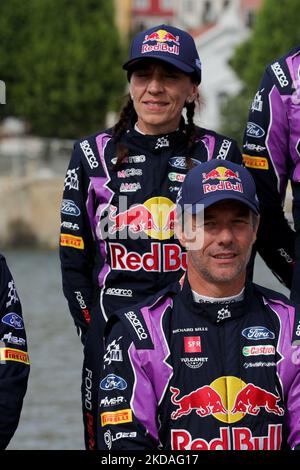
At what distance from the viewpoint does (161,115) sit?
19.5ft

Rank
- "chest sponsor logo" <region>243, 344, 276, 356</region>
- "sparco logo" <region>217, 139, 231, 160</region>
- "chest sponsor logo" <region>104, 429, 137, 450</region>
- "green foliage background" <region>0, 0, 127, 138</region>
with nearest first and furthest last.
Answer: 1. "chest sponsor logo" <region>104, 429, 137, 450</region>
2. "chest sponsor logo" <region>243, 344, 276, 356</region>
3. "sparco logo" <region>217, 139, 231, 160</region>
4. "green foliage background" <region>0, 0, 127, 138</region>

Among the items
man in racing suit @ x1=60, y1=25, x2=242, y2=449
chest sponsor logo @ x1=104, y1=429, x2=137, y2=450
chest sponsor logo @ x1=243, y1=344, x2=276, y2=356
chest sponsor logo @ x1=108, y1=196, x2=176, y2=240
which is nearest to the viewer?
chest sponsor logo @ x1=104, y1=429, x2=137, y2=450

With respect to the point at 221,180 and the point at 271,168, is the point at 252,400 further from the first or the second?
the point at 271,168

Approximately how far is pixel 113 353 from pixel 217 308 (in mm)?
378

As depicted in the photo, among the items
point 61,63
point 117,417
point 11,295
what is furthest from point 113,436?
point 61,63

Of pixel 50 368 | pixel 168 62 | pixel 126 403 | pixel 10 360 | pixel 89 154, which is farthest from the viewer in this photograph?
pixel 50 368

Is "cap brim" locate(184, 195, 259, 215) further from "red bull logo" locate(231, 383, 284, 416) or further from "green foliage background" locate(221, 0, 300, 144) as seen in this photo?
"green foliage background" locate(221, 0, 300, 144)

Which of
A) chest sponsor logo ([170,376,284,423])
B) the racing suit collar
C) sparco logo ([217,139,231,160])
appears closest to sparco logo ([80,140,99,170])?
sparco logo ([217,139,231,160])

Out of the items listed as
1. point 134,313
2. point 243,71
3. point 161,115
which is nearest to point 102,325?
point 161,115

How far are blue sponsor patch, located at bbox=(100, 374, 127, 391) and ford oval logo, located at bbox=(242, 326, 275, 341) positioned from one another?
1.43ft

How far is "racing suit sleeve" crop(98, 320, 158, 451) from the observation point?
185 inches

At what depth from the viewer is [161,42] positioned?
5.85m
